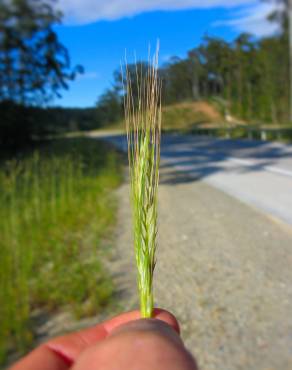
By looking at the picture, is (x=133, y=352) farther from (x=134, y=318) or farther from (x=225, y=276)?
(x=225, y=276)

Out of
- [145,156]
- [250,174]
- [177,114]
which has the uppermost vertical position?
[177,114]

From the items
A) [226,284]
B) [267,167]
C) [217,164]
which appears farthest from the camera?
[217,164]

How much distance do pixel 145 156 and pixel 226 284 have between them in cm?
332

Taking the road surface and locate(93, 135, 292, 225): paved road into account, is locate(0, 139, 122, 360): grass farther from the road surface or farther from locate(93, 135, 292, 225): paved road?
locate(93, 135, 292, 225): paved road

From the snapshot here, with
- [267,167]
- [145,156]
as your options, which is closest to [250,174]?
[267,167]

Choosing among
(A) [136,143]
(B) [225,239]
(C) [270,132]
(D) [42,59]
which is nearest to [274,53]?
(C) [270,132]

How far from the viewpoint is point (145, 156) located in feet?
3.24

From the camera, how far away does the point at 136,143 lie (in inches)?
38.7

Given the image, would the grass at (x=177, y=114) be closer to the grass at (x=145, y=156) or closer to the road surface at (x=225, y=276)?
the grass at (x=145, y=156)

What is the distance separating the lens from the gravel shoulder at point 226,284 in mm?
2984

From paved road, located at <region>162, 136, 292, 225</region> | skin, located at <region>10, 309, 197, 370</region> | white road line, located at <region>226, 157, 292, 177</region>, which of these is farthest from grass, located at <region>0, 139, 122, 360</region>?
white road line, located at <region>226, 157, 292, 177</region>

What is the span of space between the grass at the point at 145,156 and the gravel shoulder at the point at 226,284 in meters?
1.36

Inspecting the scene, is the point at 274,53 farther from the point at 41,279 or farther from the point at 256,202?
the point at 41,279

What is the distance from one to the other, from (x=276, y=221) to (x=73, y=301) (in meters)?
2.29
